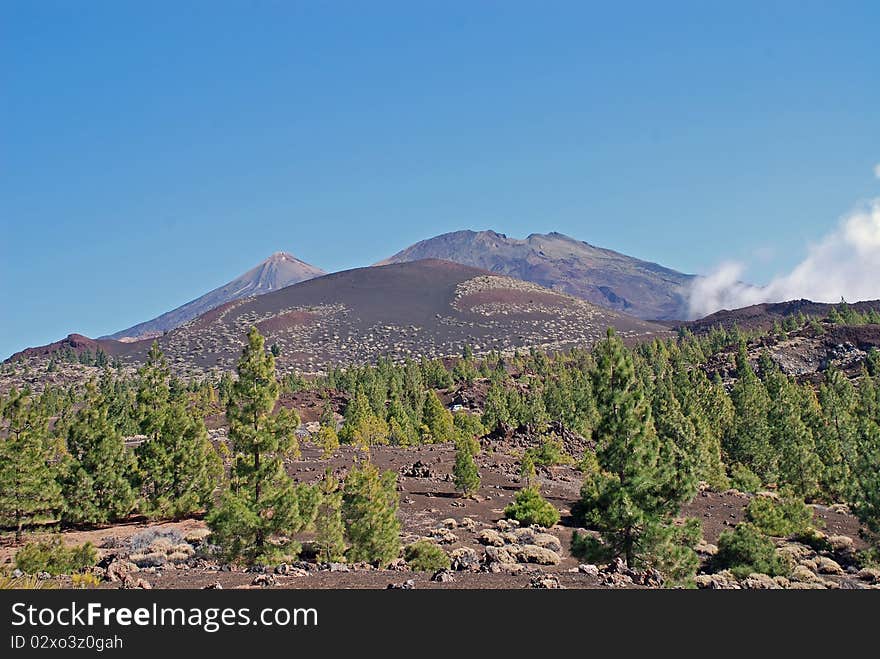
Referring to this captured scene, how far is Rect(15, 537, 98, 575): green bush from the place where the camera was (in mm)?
17703

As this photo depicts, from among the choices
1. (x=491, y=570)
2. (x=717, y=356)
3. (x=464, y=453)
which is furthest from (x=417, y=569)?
(x=717, y=356)

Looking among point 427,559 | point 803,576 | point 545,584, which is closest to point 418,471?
point 427,559

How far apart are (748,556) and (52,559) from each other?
26.0 metres

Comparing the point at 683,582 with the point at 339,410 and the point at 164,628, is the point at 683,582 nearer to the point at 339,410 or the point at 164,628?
the point at 164,628

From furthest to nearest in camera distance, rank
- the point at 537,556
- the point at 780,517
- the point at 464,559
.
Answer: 1. the point at 780,517
2. the point at 537,556
3. the point at 464,559

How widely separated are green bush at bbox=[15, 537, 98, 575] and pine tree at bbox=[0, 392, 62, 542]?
1457 centimetres

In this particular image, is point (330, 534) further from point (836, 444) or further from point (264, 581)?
point (836, 444)

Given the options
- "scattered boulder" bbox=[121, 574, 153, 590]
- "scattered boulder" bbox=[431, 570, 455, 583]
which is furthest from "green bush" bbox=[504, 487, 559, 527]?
"scattered boulder" bbox=[121, 574, 153, 590]

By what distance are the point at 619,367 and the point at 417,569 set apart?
1038 cm

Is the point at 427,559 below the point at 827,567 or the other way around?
the other way around

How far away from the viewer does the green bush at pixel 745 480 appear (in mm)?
59856

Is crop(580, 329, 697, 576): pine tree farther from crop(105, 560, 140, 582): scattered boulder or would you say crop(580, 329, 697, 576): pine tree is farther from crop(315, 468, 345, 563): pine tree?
crop(105, 560, 140, 582): scattered boulder

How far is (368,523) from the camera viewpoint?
975 inches

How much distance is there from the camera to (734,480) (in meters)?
62.1
